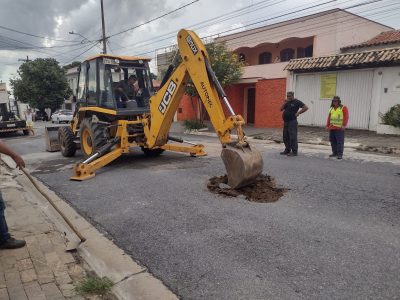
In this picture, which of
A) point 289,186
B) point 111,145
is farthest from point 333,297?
point 111,145

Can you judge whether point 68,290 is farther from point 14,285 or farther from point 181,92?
point 181,92

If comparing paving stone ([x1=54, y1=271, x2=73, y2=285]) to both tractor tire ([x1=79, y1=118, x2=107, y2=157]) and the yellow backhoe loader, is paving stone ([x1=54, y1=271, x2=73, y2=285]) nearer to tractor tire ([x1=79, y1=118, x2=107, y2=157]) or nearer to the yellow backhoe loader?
the yellow backhoe loader

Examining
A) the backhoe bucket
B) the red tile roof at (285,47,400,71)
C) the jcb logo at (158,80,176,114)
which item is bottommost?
the backhoe bucket

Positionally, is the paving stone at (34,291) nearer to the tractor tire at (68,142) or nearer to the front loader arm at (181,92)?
the front loader arm at (181,92)

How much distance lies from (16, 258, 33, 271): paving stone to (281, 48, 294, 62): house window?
2261cm

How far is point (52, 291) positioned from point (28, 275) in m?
0.45

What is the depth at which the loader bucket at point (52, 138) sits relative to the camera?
1212 centimetres

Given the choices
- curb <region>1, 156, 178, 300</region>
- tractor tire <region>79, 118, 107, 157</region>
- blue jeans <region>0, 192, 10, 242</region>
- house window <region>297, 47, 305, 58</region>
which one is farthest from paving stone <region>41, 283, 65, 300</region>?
house window <region>297, 47, 305, 58</region>

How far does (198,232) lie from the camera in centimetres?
445

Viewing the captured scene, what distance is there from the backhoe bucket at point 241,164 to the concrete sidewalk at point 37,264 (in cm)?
280

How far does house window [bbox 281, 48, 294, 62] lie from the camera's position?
2362 centimetres

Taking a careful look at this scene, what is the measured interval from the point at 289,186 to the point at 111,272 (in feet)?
12.7

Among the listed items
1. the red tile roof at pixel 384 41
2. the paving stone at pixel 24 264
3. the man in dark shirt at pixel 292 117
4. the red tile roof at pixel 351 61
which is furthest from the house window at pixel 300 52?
the paving stone at pixel 24 264

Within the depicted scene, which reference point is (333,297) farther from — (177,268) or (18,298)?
(18,298)
